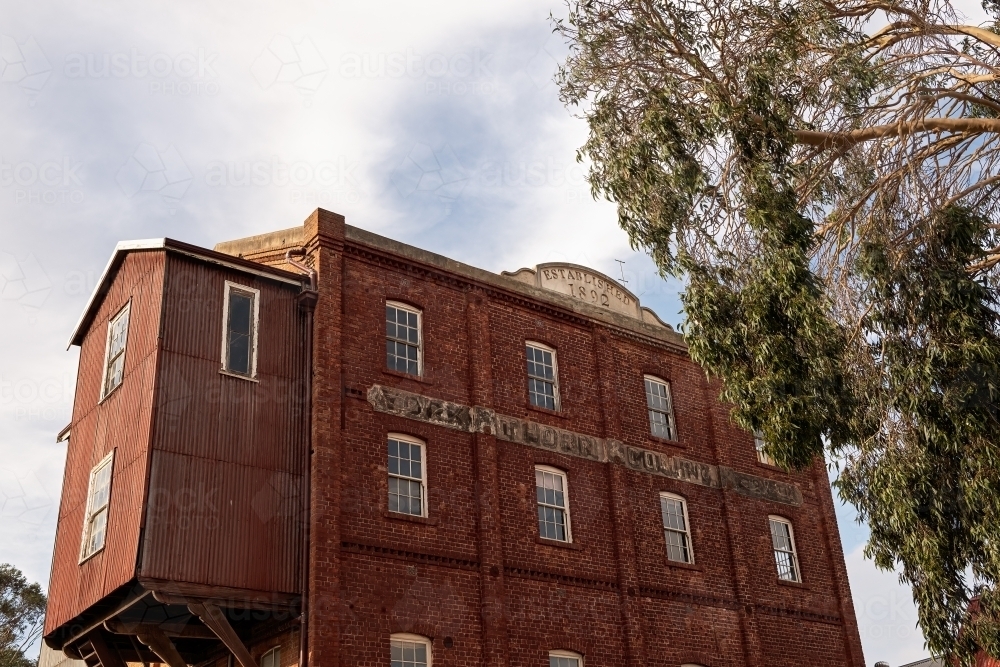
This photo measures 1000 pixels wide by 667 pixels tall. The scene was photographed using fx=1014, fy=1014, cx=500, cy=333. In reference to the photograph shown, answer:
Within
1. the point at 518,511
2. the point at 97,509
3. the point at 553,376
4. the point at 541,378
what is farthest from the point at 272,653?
the point at 553,376

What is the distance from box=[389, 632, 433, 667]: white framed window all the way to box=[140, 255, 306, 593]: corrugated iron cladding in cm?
208

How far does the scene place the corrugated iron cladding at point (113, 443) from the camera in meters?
16.3

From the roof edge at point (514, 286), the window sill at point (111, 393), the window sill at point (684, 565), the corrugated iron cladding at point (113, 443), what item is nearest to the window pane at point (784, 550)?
the window sill at point (684, 565)

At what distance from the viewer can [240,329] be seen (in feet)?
60.2

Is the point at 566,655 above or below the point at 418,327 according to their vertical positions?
below

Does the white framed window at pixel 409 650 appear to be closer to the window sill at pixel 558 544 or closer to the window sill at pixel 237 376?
the window sill at pixel 558 544

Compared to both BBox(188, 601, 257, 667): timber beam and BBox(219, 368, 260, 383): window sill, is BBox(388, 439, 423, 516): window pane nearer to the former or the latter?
BBox(219, 368, 260, 383): window sill

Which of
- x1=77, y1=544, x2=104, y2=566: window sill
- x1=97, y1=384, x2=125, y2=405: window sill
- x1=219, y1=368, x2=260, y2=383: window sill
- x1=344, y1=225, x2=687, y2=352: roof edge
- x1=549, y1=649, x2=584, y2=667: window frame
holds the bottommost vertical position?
x1=549, y1=649, x2=584, y2=667: window frame

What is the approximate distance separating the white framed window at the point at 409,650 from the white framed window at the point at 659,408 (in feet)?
26.9

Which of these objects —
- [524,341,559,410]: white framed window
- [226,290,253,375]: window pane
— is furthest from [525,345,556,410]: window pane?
[226,290,253,375]: window pane

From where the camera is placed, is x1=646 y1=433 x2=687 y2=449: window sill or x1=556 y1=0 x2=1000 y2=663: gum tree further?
x1=646 y1=433 x2=687 y2=449: window sill

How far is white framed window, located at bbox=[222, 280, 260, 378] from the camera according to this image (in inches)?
708

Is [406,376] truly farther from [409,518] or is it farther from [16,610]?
[16,610]

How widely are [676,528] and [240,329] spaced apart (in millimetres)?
10757
